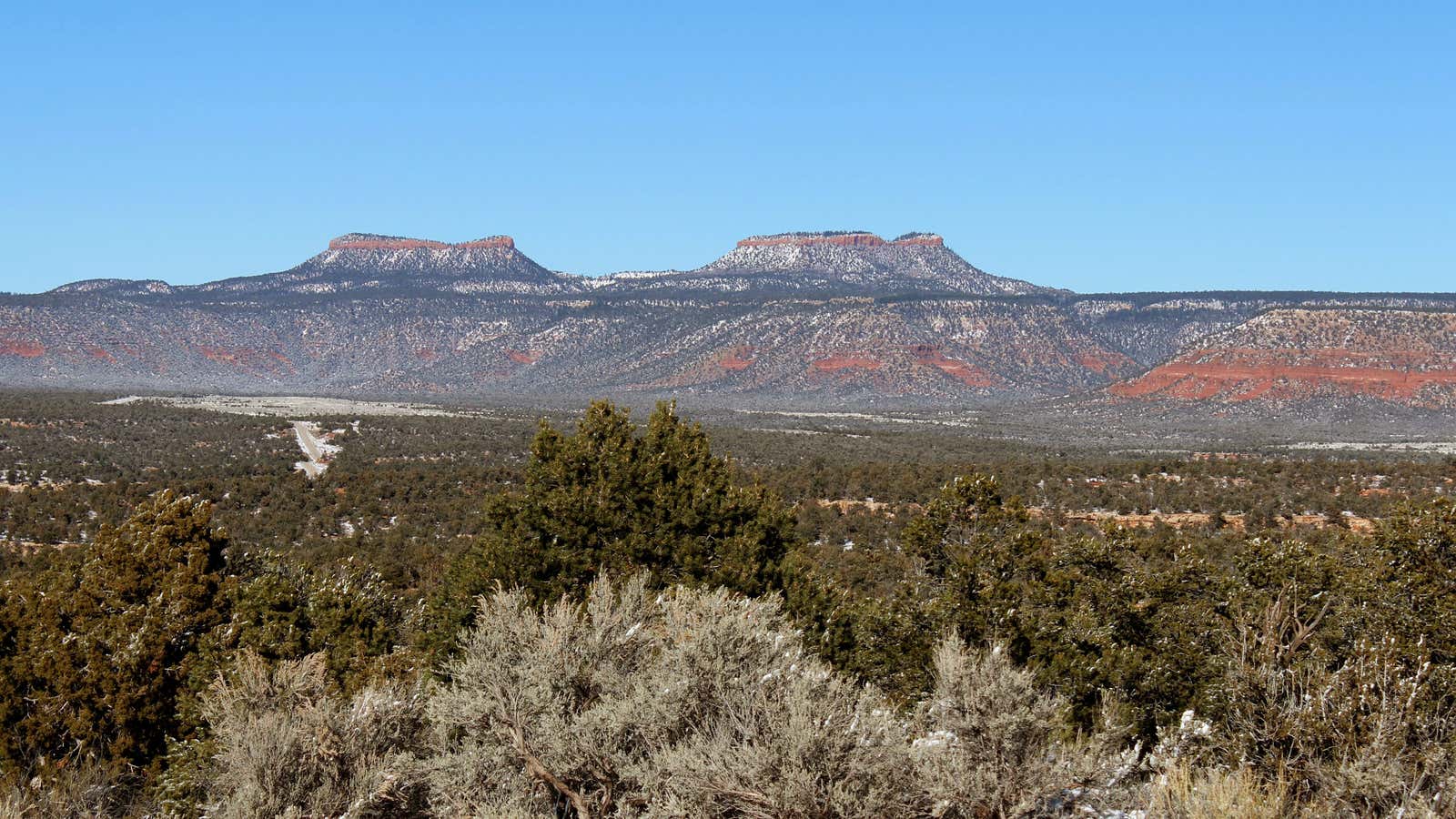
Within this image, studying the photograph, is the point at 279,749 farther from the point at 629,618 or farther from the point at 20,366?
the point at 20,366

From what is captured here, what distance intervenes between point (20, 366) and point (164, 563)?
191253 mm

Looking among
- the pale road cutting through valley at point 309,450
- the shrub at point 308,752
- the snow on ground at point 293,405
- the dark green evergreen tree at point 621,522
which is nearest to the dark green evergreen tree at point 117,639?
the dark green evergreen tree at point 621,522

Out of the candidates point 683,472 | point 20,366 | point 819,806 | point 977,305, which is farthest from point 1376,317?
point 20,366

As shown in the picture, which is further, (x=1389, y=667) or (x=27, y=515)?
(x=27, y=515)

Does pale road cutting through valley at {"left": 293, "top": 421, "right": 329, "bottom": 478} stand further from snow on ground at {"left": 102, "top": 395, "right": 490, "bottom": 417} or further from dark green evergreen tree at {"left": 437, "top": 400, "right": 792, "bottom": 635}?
dark green evergreen tree at {"left": 437, "top": 400, "right": 792, "bottom": 635}

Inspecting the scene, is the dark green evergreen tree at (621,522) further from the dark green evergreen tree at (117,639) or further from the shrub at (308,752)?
the shrub at (308,752)

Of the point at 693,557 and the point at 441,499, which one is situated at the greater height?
the point at 693,557

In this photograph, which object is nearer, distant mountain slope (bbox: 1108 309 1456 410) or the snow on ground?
the snow on ground

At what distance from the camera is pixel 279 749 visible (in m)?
9.84

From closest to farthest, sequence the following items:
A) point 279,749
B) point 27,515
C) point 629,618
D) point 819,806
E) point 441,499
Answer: point 819,806 → point 279,749 → point 629,618 → point 27,515 → point 441,499

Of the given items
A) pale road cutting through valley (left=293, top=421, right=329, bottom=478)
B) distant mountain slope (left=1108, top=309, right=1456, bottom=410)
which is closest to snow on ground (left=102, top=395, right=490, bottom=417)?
pale road cutting through valley (left=293, top=421, right=329, bottom=478)

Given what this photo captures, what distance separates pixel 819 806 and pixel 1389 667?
624cm

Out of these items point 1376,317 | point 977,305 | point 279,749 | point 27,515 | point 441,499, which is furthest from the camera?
point 977,305

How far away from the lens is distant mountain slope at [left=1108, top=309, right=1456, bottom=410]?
124 m
